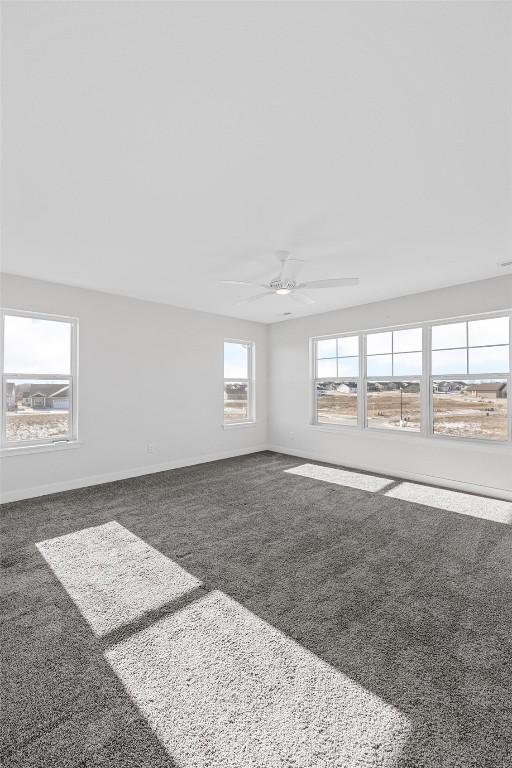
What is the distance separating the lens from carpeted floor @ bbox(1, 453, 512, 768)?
1.34 m

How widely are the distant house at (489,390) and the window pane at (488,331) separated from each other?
1.67 ft

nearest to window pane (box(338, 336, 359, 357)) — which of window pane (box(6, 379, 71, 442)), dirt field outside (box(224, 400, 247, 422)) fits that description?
dirt field outside (box(224, 400, 247, 422))

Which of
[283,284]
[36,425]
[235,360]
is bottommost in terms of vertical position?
[36,425]

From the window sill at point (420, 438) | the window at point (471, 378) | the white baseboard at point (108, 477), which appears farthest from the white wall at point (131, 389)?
the window at point (471, 378)

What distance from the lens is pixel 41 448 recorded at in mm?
4230

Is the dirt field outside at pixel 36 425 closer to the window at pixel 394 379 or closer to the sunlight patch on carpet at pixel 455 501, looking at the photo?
the sunlight patch on carpet at pixel 455 501

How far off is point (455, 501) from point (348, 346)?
9.18 ft

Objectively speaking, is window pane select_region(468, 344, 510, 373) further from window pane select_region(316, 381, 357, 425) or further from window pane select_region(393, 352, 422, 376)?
window pane select_region(316, 381, 357, 425)

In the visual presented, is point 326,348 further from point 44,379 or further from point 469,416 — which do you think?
point 44,379

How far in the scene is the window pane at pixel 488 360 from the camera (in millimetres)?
4224

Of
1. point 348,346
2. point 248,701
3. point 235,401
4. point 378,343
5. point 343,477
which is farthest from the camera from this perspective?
point 235,401

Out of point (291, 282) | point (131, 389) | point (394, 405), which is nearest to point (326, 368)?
point (394, 405)

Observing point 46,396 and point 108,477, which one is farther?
point 108,477

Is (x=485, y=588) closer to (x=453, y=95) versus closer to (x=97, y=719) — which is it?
(x=97, y=719)
